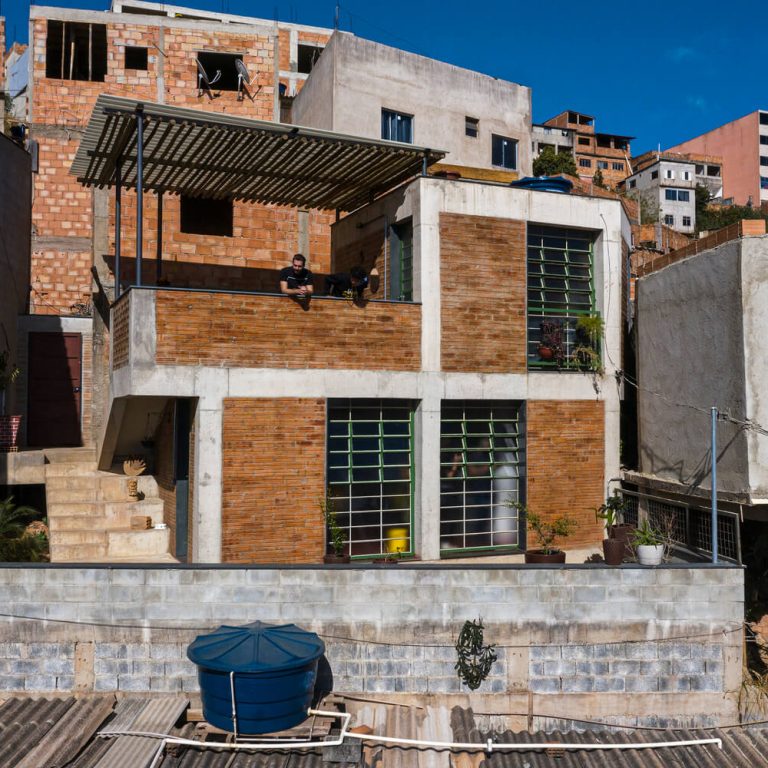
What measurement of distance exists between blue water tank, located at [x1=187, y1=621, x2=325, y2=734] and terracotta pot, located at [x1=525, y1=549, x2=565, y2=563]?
4676mm

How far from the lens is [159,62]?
2678cm

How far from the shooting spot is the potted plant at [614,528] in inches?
500

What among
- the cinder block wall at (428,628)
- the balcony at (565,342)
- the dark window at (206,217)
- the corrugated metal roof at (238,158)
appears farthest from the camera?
the dark window at (206,217)

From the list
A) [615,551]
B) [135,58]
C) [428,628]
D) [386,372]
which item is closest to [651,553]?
[615,551]

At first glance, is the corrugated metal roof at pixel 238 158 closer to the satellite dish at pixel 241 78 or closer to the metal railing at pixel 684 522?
the metal railing at pixel 684 522

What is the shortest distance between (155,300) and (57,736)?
6.24m

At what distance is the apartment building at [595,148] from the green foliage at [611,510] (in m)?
69.8

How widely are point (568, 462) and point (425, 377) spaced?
3353 millimetres

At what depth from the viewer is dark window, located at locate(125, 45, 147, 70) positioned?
89.1 feet

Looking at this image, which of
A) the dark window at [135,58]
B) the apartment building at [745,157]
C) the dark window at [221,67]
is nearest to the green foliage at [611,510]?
the dark window at [221,67]

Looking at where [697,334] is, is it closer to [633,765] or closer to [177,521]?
[633,765]

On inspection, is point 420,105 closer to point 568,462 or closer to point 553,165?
point 568,462

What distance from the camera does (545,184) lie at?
51.9 ft

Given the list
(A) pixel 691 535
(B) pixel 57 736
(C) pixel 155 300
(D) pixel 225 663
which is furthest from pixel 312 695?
(A) pixel 691 535
